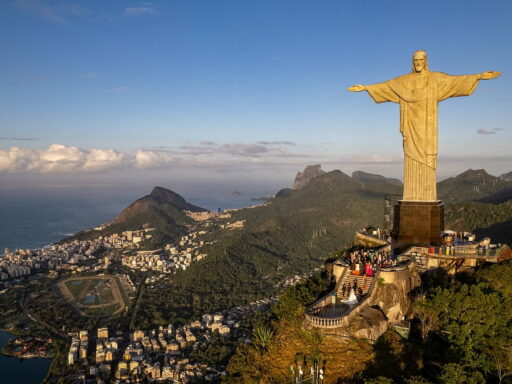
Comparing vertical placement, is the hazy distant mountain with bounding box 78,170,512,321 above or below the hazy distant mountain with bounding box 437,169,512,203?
below

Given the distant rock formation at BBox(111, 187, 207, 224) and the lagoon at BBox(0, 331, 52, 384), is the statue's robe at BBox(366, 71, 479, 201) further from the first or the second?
the distant rock formation at BBox(111, 187, 207, 224)

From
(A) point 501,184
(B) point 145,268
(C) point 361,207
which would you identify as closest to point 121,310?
(B) point 145,268

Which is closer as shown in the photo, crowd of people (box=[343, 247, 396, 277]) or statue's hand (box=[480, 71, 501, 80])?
crowd of people (box=[343, 247, 396, 277])

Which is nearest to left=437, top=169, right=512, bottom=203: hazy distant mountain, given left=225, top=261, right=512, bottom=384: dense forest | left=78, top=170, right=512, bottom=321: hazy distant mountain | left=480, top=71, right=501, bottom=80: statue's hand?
left=78, top=170, right=512, bottom=321: hazy distant mountain

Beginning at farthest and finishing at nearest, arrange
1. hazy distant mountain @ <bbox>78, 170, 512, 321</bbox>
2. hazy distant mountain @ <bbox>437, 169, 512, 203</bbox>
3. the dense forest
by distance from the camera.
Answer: hazy distant mountain @ <bbox>437, 169, 512, 203</bbox>
hazy distant mountain @ <bbox>78, 170, 512, 321</bbox>
the dense forest

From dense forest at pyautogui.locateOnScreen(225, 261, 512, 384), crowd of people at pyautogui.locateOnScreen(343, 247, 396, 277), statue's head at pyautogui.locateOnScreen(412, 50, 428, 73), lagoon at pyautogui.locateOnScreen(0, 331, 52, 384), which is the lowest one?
lagoon at pyautogui.locateOnScreen(0, 331, 52, 384)

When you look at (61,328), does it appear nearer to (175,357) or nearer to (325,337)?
(175,357)

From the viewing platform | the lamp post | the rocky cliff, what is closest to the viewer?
the lamp post

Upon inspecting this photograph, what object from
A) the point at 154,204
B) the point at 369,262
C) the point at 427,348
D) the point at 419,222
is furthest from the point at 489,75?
the point at 154,204
